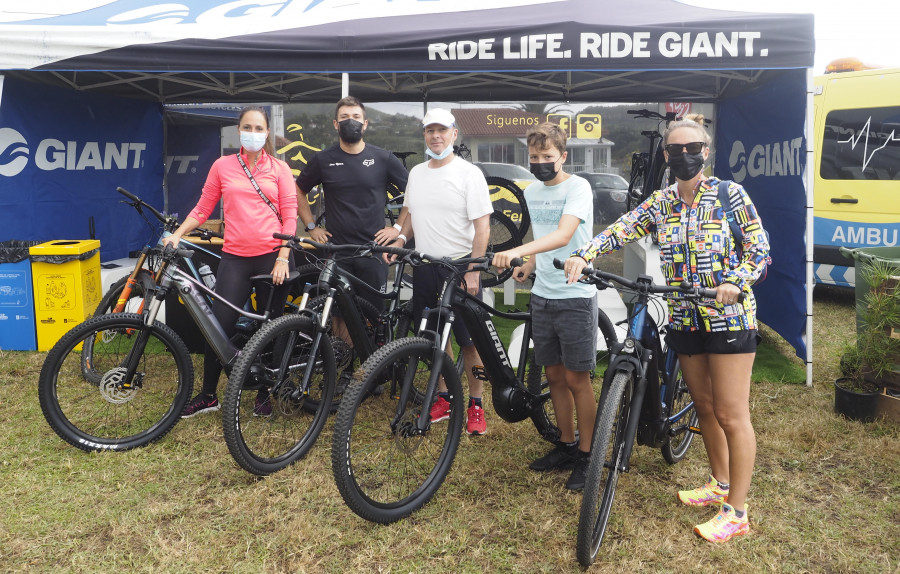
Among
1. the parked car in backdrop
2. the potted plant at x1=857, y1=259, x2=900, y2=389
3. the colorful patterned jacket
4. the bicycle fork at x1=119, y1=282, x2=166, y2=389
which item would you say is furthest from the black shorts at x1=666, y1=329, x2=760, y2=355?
the parked car in backdrop

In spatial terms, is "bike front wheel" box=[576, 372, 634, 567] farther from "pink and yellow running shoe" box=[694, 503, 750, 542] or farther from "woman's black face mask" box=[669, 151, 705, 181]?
"woman's black face mask" box=[669, 151, 705, 181]

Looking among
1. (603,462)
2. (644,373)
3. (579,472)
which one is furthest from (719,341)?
(579,472)

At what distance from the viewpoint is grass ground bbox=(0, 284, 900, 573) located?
2.64 meters

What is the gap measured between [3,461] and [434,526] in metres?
2.28

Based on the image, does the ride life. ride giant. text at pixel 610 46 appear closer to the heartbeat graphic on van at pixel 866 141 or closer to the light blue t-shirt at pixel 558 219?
the light blue t-shirt at pixel 558 219

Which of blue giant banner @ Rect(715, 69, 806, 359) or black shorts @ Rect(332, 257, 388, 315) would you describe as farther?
blue giant banner @ Rect(715, 69, 806, 359)

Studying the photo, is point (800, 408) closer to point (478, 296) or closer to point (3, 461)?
point (478, 296)

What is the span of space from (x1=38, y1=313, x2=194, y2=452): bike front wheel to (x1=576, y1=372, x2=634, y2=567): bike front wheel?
2.16 meters

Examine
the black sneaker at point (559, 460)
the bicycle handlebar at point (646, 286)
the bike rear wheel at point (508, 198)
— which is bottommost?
the black sneaker at point (559, 460)

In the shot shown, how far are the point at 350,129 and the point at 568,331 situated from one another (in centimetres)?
175

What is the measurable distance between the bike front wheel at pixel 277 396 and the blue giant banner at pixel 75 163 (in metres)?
3.76

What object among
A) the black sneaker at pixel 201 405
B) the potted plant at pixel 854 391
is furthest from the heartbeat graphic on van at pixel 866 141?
the black sneaker at pixel 201 405

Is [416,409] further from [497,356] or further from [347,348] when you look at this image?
[347,348]

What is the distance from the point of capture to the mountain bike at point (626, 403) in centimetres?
240
